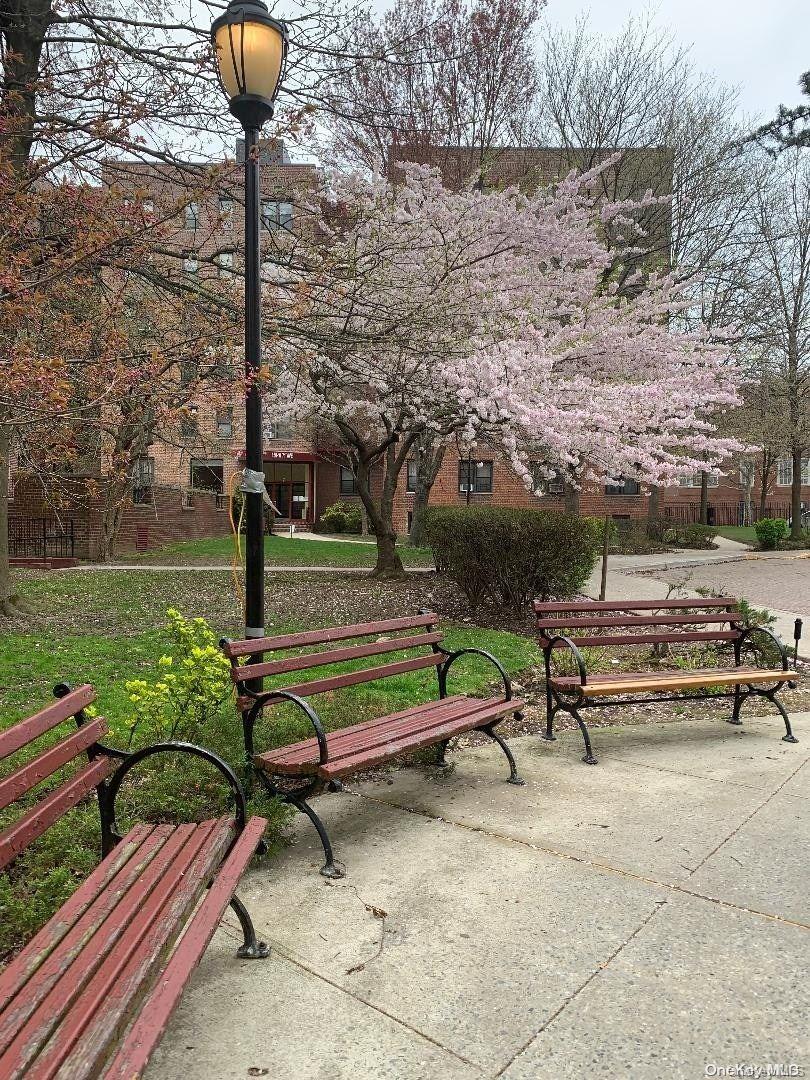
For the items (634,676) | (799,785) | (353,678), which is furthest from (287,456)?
(799,785)

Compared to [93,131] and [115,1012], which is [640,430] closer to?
[93,131]

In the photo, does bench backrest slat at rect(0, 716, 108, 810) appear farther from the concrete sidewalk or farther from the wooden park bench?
the wooden park bench

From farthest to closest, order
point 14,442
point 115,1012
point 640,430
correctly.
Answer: point 640,430
point 14,442
point 115,1012

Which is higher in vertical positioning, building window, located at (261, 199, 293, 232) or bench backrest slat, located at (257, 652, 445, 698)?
building window, located at (261, 199, 293, 232)

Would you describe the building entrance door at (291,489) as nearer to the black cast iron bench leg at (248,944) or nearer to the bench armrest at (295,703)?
the bench armrest at (295,703)

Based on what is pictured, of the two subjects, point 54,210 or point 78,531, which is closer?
point 54,210

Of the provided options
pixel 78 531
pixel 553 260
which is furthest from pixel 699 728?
pixel 78 531

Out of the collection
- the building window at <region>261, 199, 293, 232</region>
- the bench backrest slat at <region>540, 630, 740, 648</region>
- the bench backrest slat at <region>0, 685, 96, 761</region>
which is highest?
the building window at <region>261, 199, 293, 232</region>

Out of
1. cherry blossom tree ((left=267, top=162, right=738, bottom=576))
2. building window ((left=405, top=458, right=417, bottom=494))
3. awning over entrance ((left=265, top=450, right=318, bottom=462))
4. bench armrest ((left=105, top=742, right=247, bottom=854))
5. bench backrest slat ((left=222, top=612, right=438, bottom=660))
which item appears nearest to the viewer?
bench armrest ((left=105, top=742, right=247, bottom=854))

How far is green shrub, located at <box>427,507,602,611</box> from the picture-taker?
387 inches

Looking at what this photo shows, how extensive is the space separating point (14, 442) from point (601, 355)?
31.5 feet

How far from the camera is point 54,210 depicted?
5.49 m

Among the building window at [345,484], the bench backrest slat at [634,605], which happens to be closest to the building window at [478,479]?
the building window at [345,484]

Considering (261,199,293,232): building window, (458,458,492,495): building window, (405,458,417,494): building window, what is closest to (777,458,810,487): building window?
(458,458,492,495): building window
